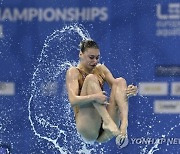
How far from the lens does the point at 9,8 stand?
18.0 ft

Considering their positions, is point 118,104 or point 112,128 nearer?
point 112,128

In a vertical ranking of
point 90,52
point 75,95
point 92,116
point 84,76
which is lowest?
point 92,116

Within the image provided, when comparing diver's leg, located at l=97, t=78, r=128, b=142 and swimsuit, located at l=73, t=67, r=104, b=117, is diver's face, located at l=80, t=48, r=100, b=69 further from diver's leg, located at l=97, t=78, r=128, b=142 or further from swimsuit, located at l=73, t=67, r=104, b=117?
diver's leg, located at l=97, t=78, r=128, b=142

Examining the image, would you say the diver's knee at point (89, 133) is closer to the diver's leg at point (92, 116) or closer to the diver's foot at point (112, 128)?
the diver's leg at point (92, 116)

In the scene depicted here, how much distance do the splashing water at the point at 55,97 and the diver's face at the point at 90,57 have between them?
4.64 feet

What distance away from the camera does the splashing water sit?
5559mm

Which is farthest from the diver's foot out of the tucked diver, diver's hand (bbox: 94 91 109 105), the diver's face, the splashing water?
the splashing water

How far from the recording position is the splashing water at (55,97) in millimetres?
5559

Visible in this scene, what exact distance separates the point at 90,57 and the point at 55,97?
154 centimetres

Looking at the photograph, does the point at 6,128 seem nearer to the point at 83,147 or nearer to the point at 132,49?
the point at 83,147

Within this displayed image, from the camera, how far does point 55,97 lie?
556 cm

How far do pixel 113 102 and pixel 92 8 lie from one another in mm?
1582

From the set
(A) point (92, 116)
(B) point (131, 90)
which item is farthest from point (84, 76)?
(B) point (131, 90)

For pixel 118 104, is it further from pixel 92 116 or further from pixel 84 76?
pixel 84 76
